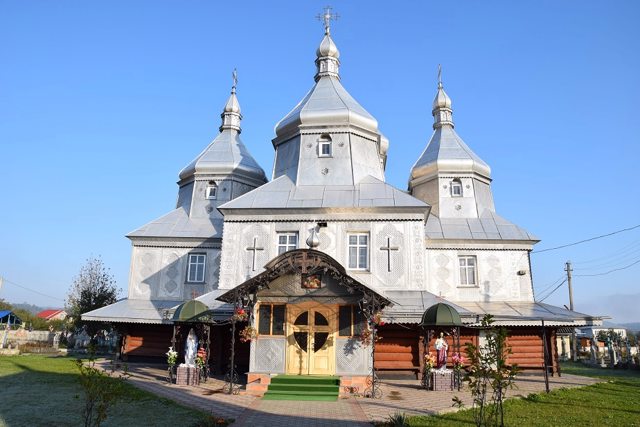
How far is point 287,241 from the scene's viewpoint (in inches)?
785

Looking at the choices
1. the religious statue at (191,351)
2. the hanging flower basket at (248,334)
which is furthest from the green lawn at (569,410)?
the religious statue at (191,351)

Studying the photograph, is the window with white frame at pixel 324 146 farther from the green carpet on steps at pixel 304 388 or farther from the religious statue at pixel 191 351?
the green carpet on steps at pixel 304 388

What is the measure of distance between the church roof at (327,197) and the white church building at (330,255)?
0.08 meters

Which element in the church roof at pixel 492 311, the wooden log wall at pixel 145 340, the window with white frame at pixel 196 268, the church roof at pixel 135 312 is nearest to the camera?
the church roof at pixel 492 311

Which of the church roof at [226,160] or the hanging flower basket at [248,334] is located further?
the church roof at [226,160]

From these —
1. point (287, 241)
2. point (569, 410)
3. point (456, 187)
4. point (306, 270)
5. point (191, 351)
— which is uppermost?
point (456, 187)

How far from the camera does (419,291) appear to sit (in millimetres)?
18609

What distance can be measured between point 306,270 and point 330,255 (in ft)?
11.6

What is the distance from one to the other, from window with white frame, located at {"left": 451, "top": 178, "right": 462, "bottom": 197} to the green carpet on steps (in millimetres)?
14200

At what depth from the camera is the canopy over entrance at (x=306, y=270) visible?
15.1m

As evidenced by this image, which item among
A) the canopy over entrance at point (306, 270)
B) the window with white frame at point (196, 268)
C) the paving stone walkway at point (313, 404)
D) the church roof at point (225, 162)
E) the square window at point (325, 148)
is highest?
the church roof at point (225, 162)

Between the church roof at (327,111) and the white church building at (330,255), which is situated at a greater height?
the church roof at (327,111)

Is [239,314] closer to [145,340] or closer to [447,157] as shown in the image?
[145,340]

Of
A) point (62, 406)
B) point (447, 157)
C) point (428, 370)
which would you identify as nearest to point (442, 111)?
point (447, 157)
